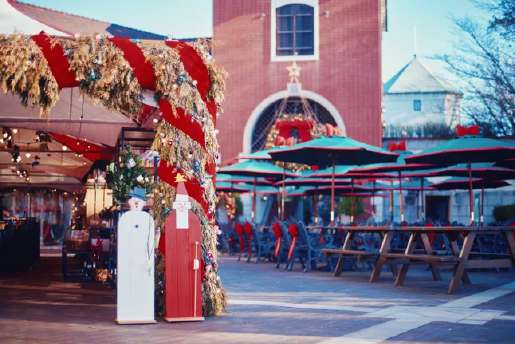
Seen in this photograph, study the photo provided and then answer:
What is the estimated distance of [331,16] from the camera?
2908 centimetres

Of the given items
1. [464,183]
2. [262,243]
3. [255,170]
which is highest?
[255,170]

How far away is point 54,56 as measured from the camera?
820cm

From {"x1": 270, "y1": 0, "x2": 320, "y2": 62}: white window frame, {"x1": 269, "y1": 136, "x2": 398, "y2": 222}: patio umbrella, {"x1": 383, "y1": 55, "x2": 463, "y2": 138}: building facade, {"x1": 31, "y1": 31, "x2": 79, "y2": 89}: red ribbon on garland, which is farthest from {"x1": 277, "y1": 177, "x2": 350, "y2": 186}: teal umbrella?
{"x1": 383, "y1": 55, "x2": 463, "y2": 138}: building facade

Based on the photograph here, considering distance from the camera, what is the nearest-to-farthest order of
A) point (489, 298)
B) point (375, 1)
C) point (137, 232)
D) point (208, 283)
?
1. point (137, 232)
2. point (208, 283)
3. point (489, 298)
4. point (375, 1)

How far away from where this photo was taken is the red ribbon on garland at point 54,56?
8188 mm

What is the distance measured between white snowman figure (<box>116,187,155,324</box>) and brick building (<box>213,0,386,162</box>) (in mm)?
21332

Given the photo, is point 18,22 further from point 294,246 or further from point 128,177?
point 294,246

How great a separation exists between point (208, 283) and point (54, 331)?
1.93 meters

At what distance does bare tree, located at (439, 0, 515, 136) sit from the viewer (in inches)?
883

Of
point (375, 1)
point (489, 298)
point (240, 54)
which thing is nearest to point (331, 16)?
point (375, 1)

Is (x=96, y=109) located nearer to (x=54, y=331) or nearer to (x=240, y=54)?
(x=54, y=331)

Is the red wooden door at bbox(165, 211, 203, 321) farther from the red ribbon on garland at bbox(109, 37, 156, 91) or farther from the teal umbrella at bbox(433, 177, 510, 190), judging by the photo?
the teal umbrella at bbox(433, 177, 510, 190)

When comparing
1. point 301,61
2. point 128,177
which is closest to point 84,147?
point 128,177

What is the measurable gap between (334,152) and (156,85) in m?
7.38
